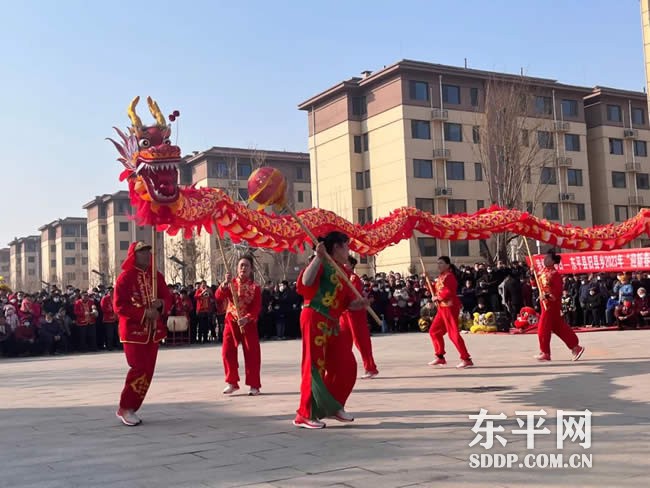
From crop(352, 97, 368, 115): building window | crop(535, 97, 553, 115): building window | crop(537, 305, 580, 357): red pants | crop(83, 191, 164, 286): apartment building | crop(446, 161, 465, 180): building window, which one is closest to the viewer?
crop(537, 305, 580, 357): red pants

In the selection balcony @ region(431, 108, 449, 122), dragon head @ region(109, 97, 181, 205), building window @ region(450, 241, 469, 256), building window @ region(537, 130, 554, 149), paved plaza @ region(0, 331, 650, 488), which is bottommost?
paved plaza @ region(0, 331, 650, 488)

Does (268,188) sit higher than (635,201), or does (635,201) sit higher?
(635,201)

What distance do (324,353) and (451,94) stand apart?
113 ft

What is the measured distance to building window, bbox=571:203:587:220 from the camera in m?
41.2

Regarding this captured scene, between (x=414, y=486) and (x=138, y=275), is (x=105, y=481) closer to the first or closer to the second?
(x=414, y=486)

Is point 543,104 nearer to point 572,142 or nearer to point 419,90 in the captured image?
point 572,142

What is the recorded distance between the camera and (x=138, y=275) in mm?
6645

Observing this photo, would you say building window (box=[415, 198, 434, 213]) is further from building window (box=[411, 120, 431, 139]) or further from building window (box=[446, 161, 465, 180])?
building window (box=[411, 120, 431, 139])

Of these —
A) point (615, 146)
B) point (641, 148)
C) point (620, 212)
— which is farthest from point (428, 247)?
point (641, 148)

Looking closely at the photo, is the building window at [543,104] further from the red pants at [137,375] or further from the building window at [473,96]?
the red pants at [137,375]

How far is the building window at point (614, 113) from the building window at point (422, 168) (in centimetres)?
1248

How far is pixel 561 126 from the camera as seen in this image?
40219 millimetres

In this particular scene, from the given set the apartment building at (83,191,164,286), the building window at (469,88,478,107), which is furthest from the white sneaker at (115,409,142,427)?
the apartment building at (83,191,164,286)

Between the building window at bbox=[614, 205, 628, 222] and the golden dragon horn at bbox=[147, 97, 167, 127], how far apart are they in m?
39.6
